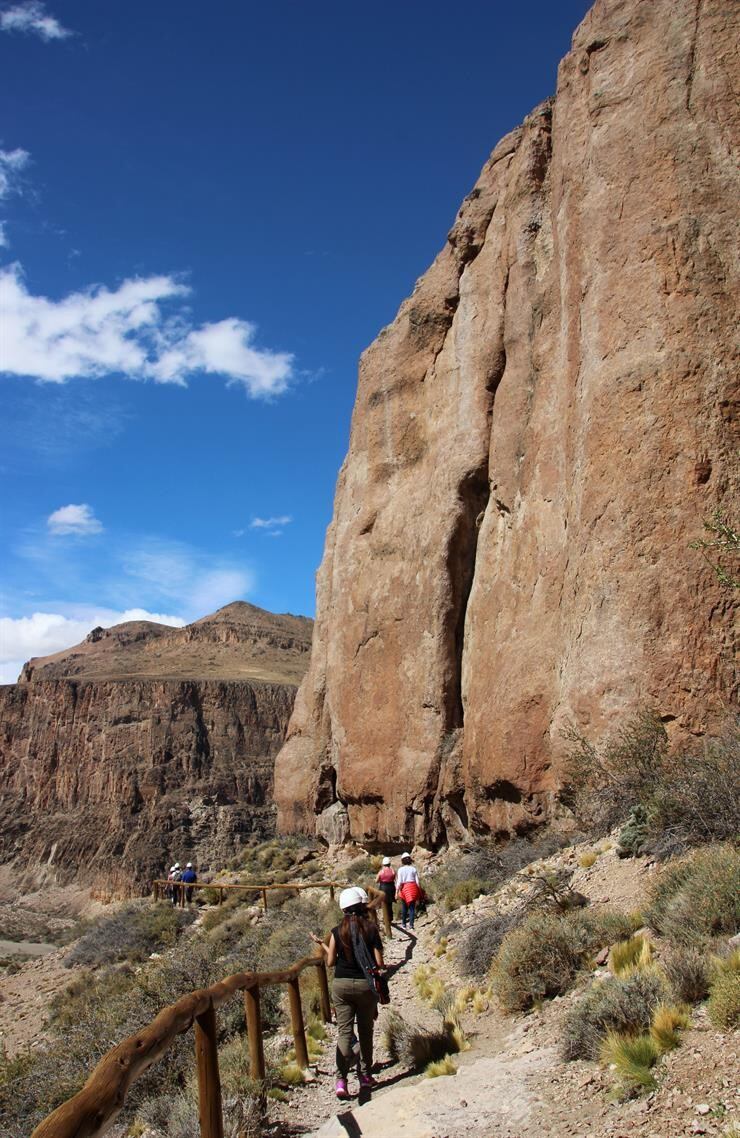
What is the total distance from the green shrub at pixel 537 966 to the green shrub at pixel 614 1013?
128 centimetres

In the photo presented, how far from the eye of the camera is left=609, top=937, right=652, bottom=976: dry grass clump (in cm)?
643

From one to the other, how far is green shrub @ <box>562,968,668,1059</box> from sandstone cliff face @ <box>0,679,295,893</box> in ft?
211

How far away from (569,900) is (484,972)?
47.9 inches

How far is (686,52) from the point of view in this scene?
13.8 meters

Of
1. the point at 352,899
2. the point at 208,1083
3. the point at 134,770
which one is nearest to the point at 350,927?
the point at 352,899

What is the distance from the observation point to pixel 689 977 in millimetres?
5523

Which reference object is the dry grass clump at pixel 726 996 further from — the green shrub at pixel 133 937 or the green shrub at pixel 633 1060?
the green shrub at pixel 133 937

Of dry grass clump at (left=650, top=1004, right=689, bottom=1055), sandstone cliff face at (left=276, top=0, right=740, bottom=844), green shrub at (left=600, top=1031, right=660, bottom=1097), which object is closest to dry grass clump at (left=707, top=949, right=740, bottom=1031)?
dry grass clump at (left=650, top=1004, right=689, bottom=1055)

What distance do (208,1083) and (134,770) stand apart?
253 feet

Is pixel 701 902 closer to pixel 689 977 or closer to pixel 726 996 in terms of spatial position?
pixel 689 977

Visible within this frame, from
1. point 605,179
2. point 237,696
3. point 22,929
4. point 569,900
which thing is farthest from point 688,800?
point 237,696

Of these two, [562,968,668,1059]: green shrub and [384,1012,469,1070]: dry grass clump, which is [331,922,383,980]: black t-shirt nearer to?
[384,1012,469,1070]: dry grass clump

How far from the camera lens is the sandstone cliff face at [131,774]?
2739 inches

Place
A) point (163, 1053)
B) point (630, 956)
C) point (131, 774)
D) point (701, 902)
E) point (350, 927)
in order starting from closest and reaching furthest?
point (163, 1053) → point (701, 902) → point (630, 956) → point (350, 927) → point (131, 774)
